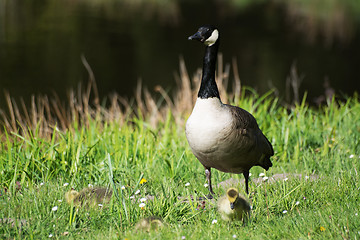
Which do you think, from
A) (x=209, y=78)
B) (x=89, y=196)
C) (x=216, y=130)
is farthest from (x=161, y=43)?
(x=216, y=130)

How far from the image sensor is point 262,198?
453 cm

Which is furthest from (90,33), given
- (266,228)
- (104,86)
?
(266,228)

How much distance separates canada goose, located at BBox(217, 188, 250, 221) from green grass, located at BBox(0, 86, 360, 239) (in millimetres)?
69

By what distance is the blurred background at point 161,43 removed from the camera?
18.7m

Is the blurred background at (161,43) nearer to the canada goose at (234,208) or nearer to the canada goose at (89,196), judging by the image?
the canada goose at (89,196)

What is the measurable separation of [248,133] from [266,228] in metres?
0.97

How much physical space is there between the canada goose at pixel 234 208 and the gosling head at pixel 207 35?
1.50 meters

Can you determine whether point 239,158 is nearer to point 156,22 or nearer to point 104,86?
point 104,86

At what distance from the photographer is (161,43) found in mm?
24219

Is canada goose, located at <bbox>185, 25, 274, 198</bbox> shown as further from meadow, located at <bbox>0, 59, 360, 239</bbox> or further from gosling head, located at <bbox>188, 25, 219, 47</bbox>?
meadow, located at <bbox>0, 59, 360, 239</bbox>

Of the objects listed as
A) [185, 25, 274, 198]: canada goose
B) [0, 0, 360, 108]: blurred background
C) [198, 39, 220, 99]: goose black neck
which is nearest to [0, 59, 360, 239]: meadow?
[185, 25, 274, 198]: canada goose

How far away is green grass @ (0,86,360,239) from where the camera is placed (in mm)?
3877

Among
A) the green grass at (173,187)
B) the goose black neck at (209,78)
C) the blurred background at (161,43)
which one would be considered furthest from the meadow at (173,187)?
the blurred background at (161,43)

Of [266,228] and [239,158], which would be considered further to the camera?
[239,158]
